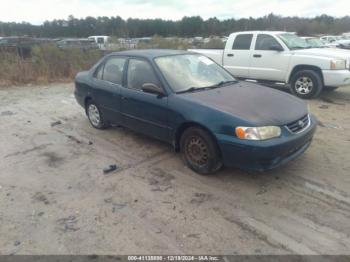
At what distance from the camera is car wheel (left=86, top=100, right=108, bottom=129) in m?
5.98

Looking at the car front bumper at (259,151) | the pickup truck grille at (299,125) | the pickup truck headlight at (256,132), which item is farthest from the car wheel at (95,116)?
the pickup truck grille at (299,125)

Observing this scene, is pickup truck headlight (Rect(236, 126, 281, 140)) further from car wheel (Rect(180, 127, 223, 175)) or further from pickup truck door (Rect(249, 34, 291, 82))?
pickup truck door (Rect(249, 34, 291, 82))

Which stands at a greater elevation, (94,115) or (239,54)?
(239,54)

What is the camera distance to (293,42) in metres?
8.85

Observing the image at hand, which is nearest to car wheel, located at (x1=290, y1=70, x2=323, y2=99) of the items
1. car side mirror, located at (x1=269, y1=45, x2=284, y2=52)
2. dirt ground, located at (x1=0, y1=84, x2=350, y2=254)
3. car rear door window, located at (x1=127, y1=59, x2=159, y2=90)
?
car side mirror, located at (x1=269, y1=45, x2=284, y2=52)

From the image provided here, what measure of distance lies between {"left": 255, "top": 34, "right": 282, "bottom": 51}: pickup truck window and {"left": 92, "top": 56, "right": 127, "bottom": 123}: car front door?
510cm

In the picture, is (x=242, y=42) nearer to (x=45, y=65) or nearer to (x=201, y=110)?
(x=201, y=110)

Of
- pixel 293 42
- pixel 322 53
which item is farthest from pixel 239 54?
pixel 322 53

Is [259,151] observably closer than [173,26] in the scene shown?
Yes

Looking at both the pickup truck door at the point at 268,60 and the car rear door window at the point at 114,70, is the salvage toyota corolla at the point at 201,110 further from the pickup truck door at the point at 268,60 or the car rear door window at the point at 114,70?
the pickup truck door at the point at 268,60

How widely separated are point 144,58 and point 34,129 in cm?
313

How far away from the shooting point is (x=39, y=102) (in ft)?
29.1

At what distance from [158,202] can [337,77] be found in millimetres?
6398

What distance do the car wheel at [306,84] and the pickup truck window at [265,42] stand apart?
1.10 m
